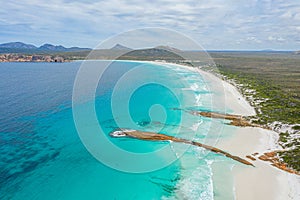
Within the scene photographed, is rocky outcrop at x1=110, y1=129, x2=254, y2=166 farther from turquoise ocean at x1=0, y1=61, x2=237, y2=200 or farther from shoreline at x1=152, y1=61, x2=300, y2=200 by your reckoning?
shoreline at x1=152, y1=61, x2=300, y2=200

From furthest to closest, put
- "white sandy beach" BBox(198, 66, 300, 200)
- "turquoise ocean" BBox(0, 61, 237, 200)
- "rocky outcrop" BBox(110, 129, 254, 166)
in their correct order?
1. "rocky outcrop" BBox(110, 129, 254, 166)
2. "turquoise ocean" BBox(0, 61, 237, 200)
3. "white sandy beach" BBox(198, 66, 300, 200)

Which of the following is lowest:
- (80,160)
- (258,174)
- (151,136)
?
(258,174)

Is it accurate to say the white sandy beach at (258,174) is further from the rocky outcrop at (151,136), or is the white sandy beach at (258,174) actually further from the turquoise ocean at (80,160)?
the turquoise ocean at (80,160)

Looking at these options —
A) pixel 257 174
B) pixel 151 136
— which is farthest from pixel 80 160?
pixel 257 174

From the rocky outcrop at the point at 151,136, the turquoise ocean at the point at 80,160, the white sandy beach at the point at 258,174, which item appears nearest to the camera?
the white sandy beach at the point at 258,174

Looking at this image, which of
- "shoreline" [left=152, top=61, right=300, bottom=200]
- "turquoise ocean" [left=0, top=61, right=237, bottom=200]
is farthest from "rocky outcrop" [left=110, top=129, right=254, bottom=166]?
"shoreline" [left=152, top=61, right=300, bottom=200]

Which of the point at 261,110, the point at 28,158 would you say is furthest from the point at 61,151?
the point at 261,110

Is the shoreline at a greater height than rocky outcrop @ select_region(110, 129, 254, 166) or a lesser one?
lesser

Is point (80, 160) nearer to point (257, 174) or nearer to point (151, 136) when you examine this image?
point (151, 136)

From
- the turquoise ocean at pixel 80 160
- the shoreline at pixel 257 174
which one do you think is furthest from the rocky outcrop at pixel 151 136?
the shoreline at pixel 257 174

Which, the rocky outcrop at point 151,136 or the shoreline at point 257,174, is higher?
the rocky outcrop at point 151,136

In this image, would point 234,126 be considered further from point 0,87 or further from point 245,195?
point 0,87
